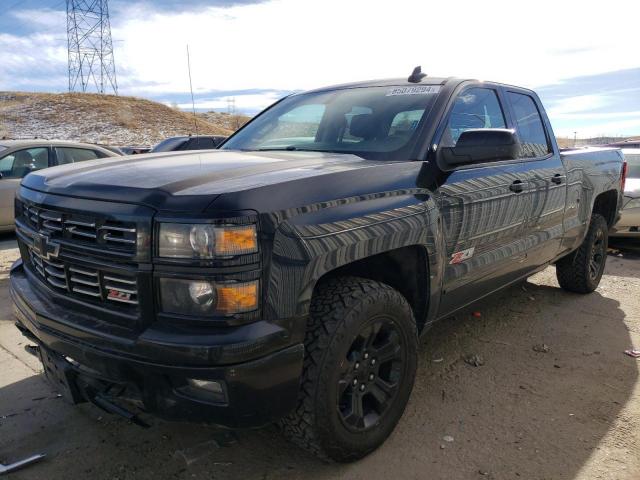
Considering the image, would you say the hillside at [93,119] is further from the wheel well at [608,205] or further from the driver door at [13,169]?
the wheel well at [608,205]

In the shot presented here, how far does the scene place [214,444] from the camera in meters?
2.64

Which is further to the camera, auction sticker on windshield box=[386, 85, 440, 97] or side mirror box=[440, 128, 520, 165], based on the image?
auction sticker on windshield box=[386, 85, 440, 97]

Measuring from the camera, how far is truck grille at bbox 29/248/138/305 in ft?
6.64

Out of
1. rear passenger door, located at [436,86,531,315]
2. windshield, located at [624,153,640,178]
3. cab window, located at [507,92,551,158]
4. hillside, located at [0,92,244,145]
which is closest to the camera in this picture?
rear passenger door, located at [436,86,531,315]

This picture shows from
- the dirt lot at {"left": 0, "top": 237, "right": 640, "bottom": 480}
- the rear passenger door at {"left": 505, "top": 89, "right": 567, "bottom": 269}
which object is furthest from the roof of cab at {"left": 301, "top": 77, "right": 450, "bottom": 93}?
the dirt lot at {"left": 0, "top": 237, "right": 640, "bottom": 480}

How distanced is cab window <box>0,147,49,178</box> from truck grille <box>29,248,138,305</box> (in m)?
6.41

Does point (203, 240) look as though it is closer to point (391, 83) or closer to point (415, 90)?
point (415, 90)

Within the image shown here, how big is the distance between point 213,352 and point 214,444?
1.01 meters

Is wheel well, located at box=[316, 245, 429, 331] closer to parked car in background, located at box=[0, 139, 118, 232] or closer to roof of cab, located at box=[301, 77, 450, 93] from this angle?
roof of cab, located at box=[301, 77, 450, 93]

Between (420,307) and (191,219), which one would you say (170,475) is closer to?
(191,219)

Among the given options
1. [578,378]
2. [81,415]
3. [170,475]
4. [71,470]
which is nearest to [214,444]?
[170,475]

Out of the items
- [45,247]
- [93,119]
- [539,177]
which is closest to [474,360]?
[539,177]

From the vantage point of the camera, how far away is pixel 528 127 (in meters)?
4.05

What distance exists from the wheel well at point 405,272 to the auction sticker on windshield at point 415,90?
1056 mm
